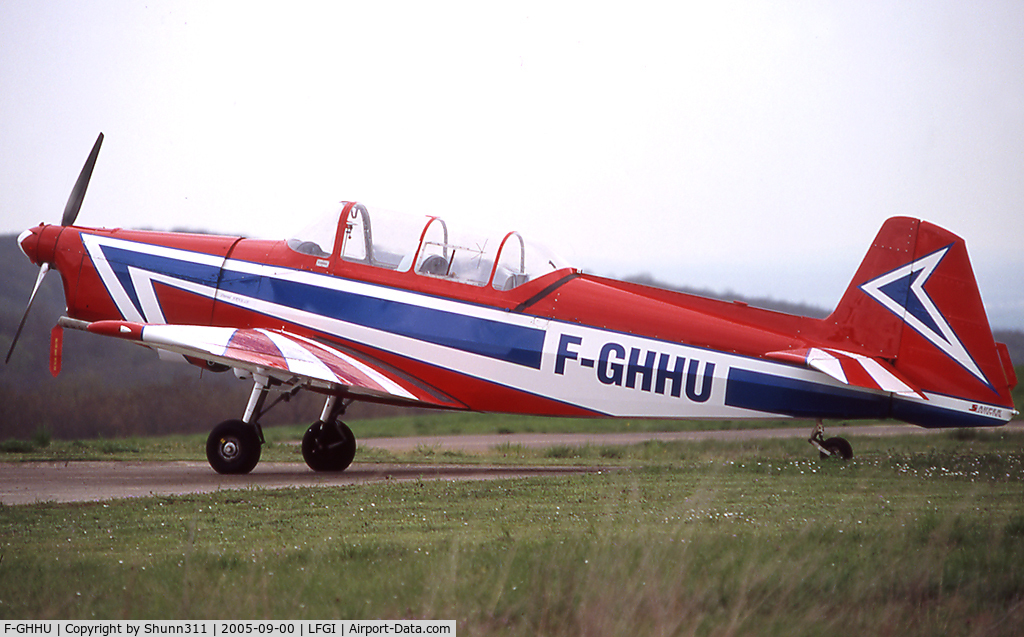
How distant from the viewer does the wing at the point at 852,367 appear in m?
9.04

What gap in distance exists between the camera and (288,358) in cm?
959

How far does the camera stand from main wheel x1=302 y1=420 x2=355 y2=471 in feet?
35.0

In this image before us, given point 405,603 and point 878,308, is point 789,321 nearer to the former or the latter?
point 878,308

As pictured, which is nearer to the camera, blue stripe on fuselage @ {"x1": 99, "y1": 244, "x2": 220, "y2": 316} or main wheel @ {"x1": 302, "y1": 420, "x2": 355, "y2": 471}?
main wheel @ {"x1": 302, "y1": 420, "x2": 355, "y2": 471}

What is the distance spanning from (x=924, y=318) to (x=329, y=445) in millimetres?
6723

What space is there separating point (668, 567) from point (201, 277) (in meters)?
7.83

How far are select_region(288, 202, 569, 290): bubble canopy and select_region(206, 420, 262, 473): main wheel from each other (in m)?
2.23

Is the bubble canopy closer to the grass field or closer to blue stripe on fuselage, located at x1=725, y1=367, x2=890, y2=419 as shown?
blue stripe on fuselage, located at x1=725, y1=367, x2=890, y2=419

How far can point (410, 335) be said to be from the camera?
10258 mm

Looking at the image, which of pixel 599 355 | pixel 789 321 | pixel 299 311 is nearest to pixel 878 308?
pixel 789 321

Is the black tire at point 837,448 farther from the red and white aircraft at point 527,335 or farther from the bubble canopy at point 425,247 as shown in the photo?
the bubble canopy at point 425,247
